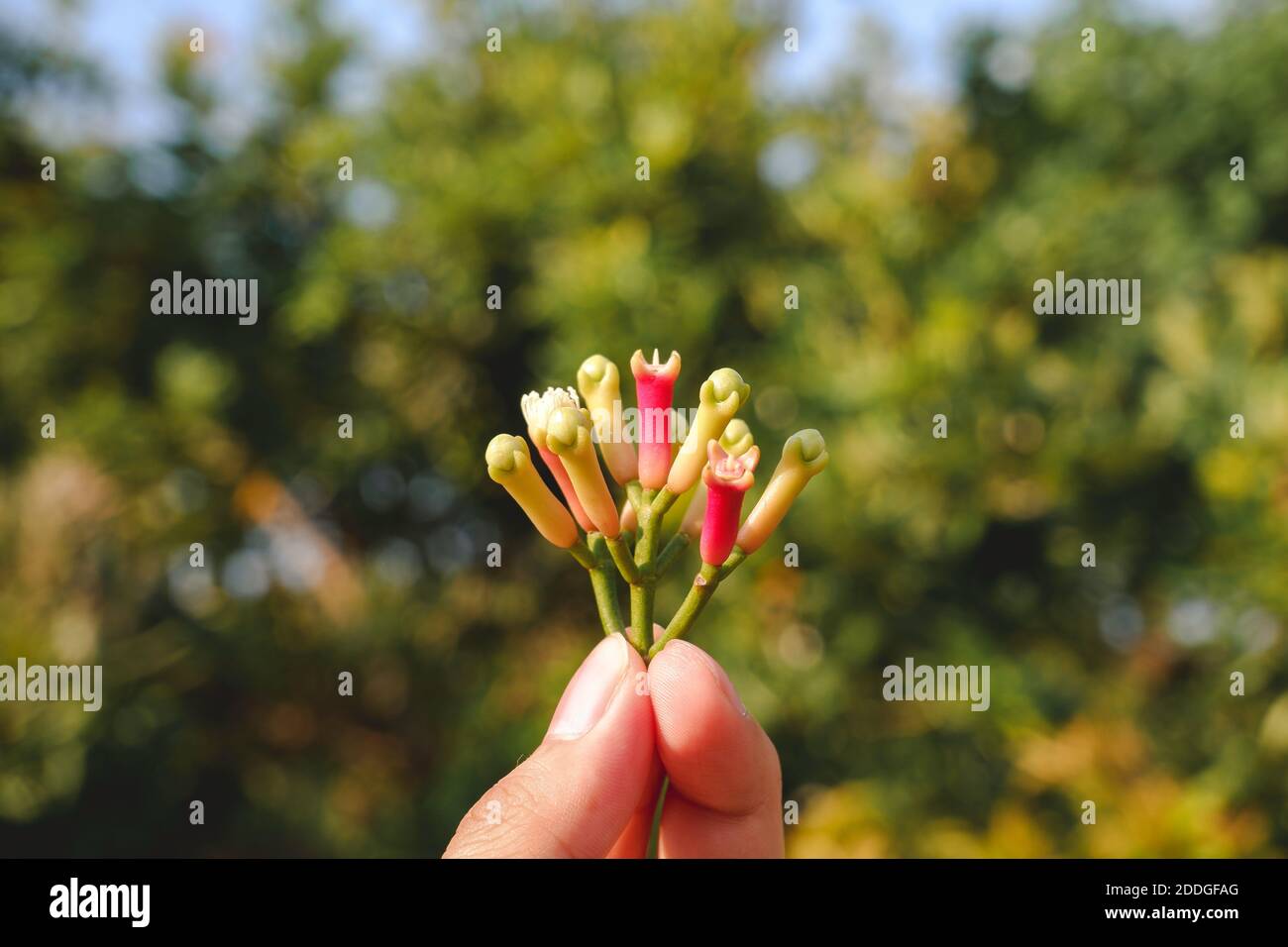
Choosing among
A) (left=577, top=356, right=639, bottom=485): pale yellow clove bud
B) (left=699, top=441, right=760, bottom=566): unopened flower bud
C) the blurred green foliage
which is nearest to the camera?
(left=699, top=441, right=760, bottom=566): unopened flower bud

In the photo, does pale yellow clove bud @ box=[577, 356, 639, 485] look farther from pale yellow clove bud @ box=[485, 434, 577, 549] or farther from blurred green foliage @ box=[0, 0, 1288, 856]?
blurred green foliage @ box=[0, 0, 1288, 856]

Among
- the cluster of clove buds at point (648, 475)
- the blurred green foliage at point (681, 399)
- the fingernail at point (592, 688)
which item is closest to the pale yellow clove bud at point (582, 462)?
the cluster of clove buds at point (648, 475)

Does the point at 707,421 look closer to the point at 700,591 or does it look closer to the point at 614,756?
the point at 700,591

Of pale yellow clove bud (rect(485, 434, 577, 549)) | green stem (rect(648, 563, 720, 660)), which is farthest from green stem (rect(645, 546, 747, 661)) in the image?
pale yellow clove bud (rect(485, 434, 577, 549))

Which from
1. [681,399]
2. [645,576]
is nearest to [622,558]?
[645,576]

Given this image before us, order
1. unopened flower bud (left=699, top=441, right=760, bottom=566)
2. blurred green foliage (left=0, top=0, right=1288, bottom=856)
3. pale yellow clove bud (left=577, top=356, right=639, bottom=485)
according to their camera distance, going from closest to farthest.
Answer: unopened flower bud (left=699, top=441, right=760, bottom=566)
pale yellow clove bud (left=577, top=356, right=639, bottom=485)
blurred green foliage (left=0, top=0, right=1288, bottom=856)
